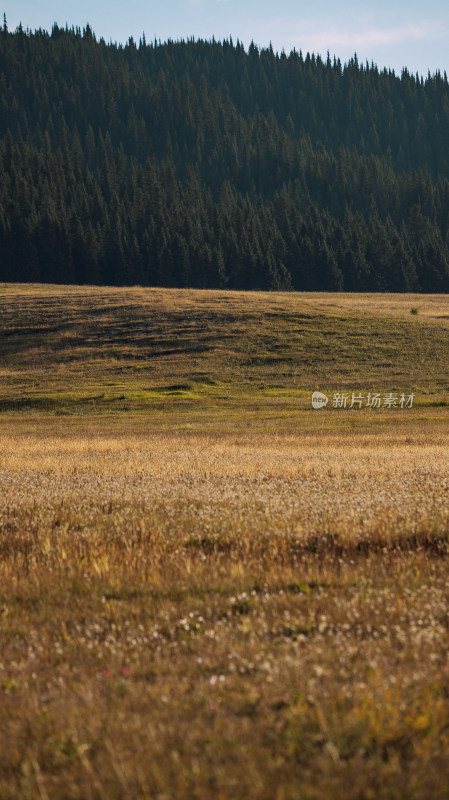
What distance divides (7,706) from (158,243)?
15205cm

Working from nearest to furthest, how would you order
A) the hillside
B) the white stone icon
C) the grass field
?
→ the grass field < the hillside < the white stone icon

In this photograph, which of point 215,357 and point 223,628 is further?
point 215,357

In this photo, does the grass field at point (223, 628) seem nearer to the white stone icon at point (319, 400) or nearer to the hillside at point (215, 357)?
the hillside at point (215, 357)

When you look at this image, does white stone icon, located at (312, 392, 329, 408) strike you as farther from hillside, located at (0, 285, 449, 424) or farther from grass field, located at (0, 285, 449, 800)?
grass field, located at (0, 285, 449, 800)

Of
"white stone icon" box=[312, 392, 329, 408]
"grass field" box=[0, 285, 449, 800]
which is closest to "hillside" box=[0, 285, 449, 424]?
"white stone icon" box=[312, 392, 329, 408]

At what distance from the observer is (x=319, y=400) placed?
4753 centimetres

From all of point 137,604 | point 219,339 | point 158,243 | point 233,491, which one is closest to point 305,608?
point 137,604

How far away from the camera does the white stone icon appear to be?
1820 inches

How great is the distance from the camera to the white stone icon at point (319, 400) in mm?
46219

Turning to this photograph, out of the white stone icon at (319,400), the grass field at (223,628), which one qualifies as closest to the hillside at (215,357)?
the white stone icon at (319,400)

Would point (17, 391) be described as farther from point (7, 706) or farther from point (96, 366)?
point (7, 706)

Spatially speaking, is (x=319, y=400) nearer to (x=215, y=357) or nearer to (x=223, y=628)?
(x=215, y=357)

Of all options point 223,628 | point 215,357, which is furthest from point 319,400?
point 223,628

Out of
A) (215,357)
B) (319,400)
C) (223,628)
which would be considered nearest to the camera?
(223,628)
